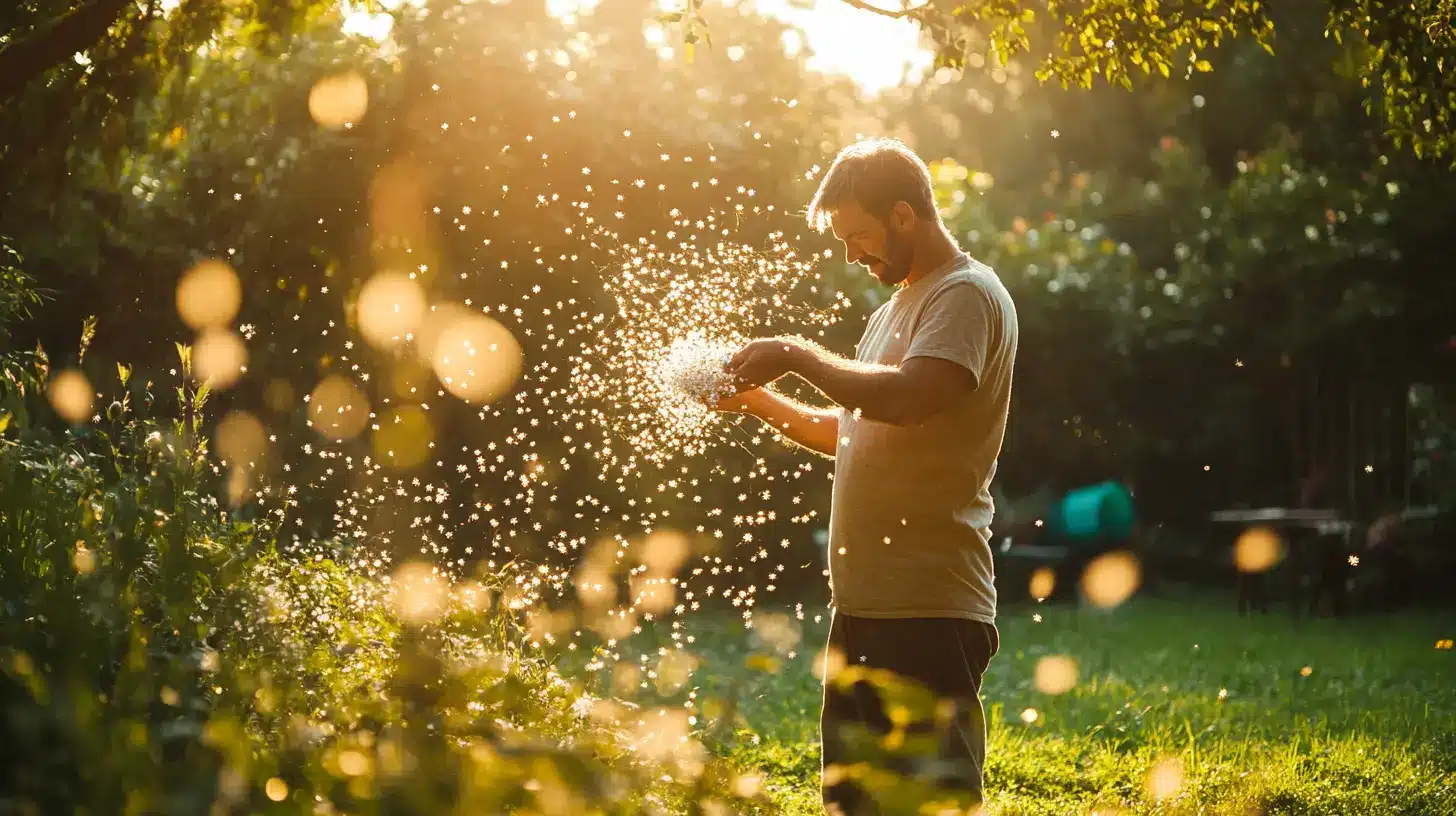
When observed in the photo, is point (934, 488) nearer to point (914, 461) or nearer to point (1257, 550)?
point (914, 461)

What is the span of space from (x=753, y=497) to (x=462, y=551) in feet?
14.0

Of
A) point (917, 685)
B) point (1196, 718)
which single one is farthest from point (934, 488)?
point (1196, 718)

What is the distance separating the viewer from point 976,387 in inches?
131

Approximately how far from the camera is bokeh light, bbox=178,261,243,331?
40.4 ft

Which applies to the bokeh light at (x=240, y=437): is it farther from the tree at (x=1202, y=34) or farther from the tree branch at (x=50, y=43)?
the tree at (x=1202, y=34)

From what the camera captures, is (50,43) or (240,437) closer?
(50,43)

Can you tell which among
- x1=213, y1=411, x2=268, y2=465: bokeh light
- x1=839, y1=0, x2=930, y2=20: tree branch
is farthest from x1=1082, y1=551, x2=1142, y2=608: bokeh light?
x1=839, y1=0, x2=930, y2=20: tree branch

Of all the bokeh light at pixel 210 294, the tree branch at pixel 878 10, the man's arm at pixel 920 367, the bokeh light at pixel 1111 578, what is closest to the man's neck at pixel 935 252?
the man's arm at pixel 920 367

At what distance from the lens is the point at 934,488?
352 cm

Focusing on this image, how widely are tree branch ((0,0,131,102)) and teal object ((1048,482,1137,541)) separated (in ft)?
41.8

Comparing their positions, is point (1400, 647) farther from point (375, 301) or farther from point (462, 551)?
point (375, 301)

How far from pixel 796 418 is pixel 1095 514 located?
41.8 ft

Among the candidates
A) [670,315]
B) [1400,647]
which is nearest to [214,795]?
[670,315]

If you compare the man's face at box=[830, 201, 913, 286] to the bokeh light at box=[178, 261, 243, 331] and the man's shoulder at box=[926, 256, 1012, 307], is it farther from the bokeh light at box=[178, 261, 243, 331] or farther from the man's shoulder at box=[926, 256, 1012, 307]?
the bokeh light at box=[178, 261, 243, 331]
